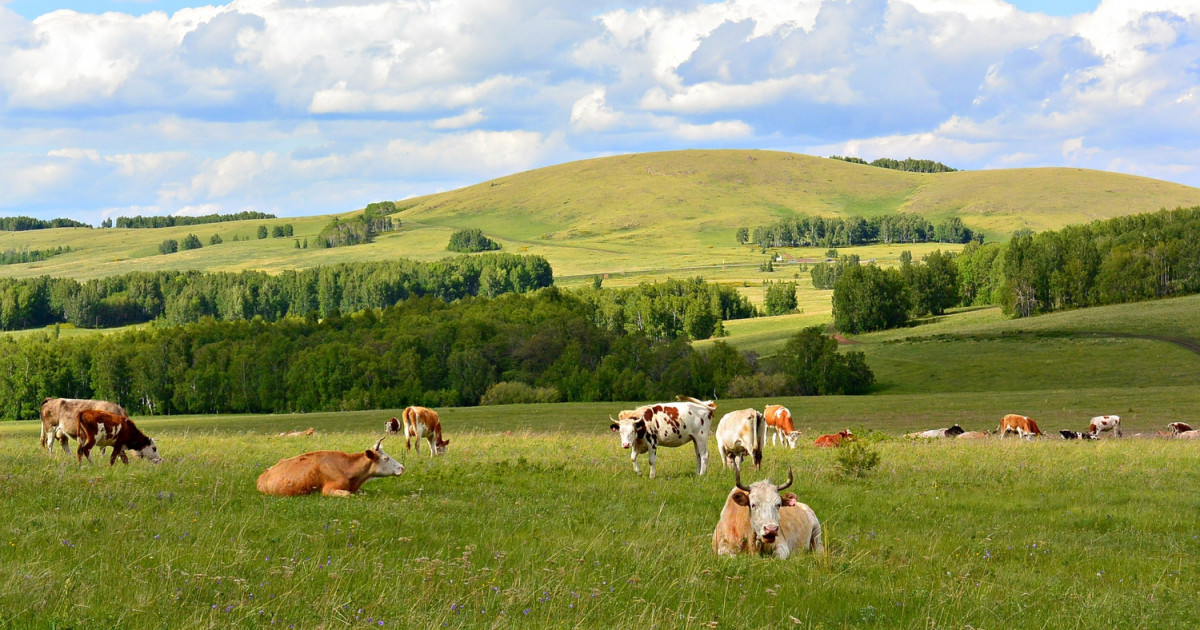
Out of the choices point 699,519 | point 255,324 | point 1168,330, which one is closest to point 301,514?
point 699,519

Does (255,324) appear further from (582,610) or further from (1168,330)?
(582,610)

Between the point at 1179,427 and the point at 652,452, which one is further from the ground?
the point at 652,452

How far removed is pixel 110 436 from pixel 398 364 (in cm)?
8063

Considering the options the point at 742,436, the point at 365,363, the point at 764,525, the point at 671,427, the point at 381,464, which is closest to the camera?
the point at 764,525

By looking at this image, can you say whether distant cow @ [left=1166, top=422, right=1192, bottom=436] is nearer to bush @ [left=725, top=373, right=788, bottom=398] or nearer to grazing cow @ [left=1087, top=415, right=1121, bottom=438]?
grazing cow @ [left=1087, top=415, right=1121, bottom=438]

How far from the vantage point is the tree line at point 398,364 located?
298ft

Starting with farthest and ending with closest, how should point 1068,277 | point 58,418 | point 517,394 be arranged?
point 1068,277, point 517,394, point 58,418

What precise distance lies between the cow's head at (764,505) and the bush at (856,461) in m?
8.48

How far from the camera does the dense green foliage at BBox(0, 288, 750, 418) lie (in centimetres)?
9425

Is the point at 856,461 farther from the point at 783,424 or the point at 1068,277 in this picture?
the point at 1068,277

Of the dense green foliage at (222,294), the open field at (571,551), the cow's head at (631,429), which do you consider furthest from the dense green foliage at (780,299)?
the cow's head at (631,429)

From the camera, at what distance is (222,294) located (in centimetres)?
19162

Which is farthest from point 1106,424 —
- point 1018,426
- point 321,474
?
point 321,474

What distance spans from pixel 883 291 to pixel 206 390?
88154 mm
